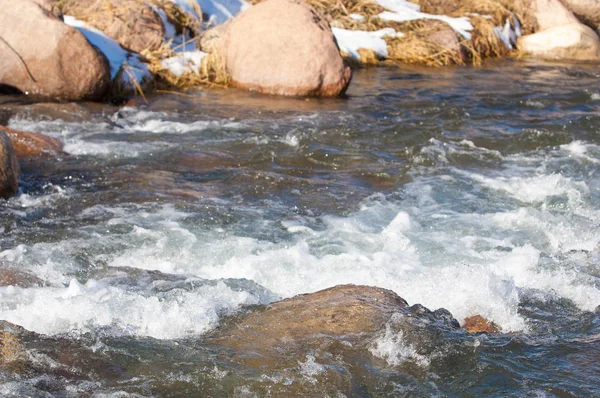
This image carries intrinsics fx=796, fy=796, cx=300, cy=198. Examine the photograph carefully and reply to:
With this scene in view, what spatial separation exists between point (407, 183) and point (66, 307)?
393 centimetres

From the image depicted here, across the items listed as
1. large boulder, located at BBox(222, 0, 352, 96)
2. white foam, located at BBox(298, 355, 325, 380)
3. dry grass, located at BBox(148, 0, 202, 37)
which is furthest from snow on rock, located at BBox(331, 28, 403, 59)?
white foam, located at BBox(298, 355, 325, 380)

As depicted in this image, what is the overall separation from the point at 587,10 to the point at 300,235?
14.6m

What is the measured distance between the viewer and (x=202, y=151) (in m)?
8.05

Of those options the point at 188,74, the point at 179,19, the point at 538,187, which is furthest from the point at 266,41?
the point at 538,187

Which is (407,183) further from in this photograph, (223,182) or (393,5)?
(393,5)

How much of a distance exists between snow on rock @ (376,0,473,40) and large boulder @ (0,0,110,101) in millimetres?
7464

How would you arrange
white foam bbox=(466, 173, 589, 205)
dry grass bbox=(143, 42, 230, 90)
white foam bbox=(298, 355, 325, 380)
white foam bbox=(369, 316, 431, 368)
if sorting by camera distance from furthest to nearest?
dry grass bbox=(143, 42, 230, 90)
white foam bbox=(466, 173, 589, 205)
white foam bbox=(369, 316, 431, 368)
white foam bbox=(298, 355, 325, 380)

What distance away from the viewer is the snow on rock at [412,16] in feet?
51.0

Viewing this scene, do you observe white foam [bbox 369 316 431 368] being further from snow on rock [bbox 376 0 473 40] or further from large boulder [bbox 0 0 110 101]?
snow on rock [bbox 376 0 473 40]

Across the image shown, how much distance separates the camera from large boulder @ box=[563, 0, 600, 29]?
59.4ft

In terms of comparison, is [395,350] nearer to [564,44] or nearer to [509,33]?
[564,44]

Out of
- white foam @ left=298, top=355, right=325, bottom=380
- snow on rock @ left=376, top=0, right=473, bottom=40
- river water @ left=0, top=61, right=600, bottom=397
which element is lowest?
river water @ left=0, top=61, right=600, bottom=397

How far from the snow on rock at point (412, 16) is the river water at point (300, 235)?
490 cm

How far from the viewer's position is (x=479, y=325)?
4.36 meters
